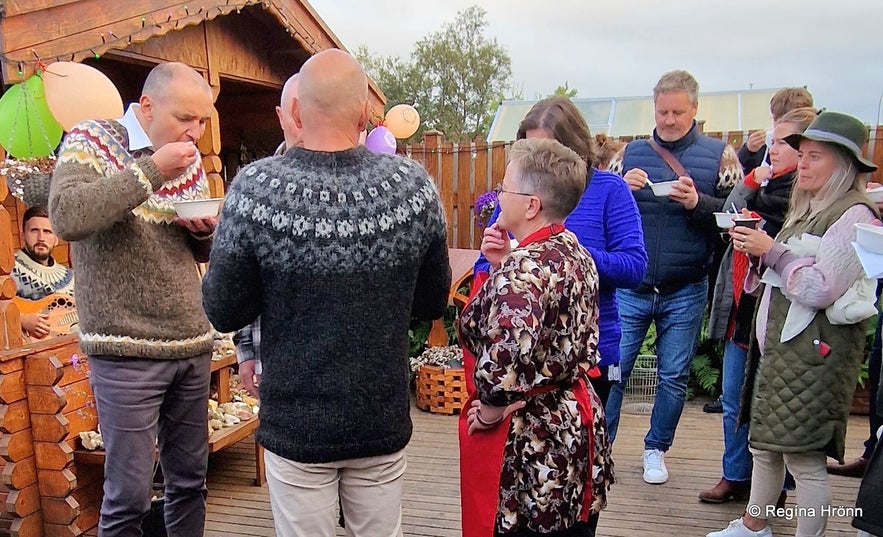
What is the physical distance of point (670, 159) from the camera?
120 inches

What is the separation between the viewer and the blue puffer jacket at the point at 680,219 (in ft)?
9.84

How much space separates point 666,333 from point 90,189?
2.63 meters

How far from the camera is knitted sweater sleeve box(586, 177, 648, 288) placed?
2189 millimetres

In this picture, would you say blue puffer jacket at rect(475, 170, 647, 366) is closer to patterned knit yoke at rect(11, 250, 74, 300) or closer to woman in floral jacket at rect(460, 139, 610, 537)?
woman in floral jacket at rect(460, 139, 610, 537)

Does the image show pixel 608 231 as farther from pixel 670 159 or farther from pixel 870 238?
pixel 670 159

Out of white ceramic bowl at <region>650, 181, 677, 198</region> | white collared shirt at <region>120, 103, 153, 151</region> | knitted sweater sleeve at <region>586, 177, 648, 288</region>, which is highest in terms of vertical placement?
white collared shirt at <region>120, 103, 153, 151</region>

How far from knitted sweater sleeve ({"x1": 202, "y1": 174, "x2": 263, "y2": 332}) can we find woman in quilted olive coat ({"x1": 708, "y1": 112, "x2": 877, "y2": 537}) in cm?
183

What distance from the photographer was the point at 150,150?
6.40ft

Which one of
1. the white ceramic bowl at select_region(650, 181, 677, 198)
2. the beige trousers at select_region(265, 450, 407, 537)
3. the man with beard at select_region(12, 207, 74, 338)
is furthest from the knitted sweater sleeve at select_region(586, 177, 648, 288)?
the man with beard at select_region(12, 207, 74, 338)

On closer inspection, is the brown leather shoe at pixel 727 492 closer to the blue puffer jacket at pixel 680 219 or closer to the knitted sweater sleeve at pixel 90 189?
the blue puffer jacket at pixel 680 219

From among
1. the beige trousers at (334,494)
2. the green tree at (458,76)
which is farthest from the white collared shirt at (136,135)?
the green tree at (458,76)

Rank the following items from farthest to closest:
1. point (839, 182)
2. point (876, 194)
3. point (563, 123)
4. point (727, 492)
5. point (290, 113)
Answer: point (727, 492)
point (876, 194)
point (839, 182)
point (563, 123)
point (290, 113)

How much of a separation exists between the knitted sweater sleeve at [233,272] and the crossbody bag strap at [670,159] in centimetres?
229

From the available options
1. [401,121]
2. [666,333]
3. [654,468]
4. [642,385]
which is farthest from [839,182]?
[401,121]
